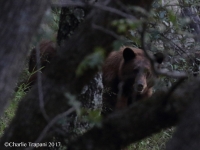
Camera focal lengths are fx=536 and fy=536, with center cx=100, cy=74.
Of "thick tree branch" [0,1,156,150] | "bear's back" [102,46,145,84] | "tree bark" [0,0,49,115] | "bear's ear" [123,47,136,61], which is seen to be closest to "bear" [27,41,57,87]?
"bear's back" [102,46,145,84]

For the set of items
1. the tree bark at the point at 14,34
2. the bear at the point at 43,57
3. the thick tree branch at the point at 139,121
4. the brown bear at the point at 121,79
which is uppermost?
the tree bark at the point at 14,34

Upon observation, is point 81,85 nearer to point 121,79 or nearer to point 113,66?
point 121,79

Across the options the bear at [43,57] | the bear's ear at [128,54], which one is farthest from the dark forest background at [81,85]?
the bear's ear at [128,54]

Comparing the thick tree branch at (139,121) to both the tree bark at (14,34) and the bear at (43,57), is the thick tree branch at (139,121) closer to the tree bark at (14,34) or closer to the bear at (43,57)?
the tree bark at (14,34)

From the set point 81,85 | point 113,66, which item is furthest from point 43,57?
point 81,85

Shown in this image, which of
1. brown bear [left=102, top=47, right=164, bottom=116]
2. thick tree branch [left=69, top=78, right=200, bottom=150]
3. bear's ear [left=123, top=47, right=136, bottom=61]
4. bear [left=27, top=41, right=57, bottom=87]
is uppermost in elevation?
thick tree branch [left=69, top=78, right=200, bottom=150]

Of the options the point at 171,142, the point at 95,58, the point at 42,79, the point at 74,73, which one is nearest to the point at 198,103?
the point at 171,142

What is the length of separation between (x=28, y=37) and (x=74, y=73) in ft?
1.80

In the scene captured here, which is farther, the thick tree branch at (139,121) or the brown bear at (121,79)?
the brown bear at (121,79)

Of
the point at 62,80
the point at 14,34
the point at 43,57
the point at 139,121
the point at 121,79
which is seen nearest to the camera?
the point at 14,34

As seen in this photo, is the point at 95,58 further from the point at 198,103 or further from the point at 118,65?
the point at 118,65

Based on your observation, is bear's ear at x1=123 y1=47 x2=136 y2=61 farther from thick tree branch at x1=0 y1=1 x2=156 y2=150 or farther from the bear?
thick tree branch at x1=0 y1=1 x2=156 y2=150

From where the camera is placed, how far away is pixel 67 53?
3564mm

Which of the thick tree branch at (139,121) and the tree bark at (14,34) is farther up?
the tree bark at (14,34)
